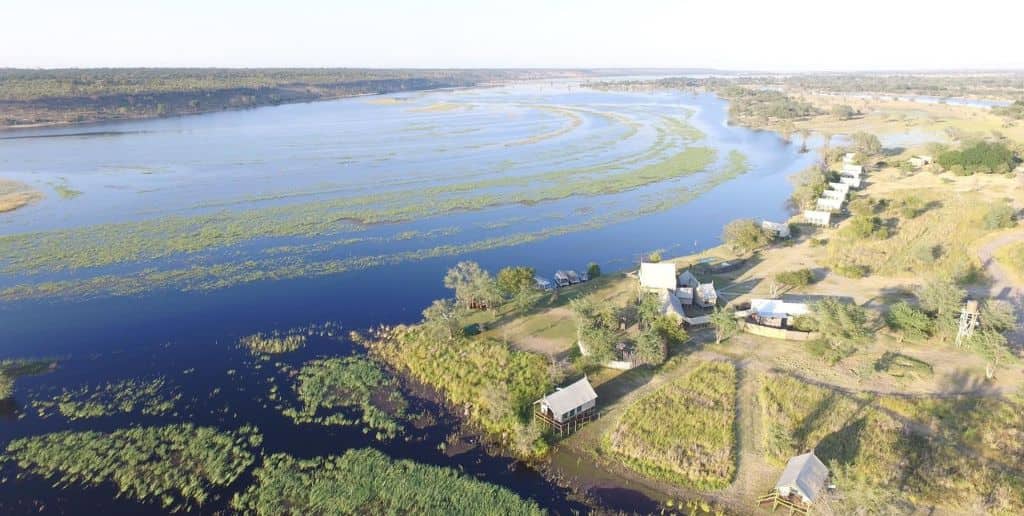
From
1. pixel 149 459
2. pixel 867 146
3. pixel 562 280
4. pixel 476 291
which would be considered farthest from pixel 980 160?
pixel 149 459

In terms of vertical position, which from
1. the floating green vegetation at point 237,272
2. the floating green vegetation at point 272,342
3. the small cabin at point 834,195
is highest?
the small cabin at point 834,195

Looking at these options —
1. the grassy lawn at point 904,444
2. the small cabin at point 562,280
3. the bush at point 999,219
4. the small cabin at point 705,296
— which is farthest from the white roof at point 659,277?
the bush at point 999,219

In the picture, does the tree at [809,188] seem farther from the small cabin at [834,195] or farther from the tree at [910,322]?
the tree at [910,322]

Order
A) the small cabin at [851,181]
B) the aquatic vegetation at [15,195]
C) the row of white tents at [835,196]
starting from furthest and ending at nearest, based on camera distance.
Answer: the small cabin at [851,181] → the aquatic vegetation at [15,195] → the row of white tents at [835,196]

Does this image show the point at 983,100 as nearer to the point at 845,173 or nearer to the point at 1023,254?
the point at 845,173

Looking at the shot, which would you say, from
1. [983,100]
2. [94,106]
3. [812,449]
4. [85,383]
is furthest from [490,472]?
[983,100]

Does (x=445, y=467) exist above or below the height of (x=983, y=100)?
below
